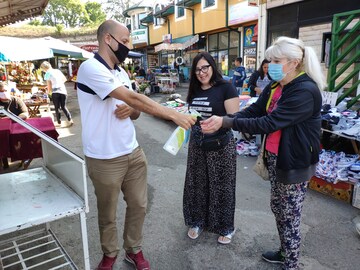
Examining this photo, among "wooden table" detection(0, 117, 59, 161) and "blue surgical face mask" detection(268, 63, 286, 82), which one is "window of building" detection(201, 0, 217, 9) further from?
"blue surgical face mask" detection(268, 63, 286, 82)

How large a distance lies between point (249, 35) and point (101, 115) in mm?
12148

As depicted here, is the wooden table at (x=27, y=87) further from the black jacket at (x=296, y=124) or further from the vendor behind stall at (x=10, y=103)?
the black jacket at (x=296, y=124)

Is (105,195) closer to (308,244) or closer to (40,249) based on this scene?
(40,249)

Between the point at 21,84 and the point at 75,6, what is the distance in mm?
41729

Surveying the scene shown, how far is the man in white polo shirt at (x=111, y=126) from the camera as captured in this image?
1.89 metres

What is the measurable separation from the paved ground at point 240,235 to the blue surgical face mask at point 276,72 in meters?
1.58

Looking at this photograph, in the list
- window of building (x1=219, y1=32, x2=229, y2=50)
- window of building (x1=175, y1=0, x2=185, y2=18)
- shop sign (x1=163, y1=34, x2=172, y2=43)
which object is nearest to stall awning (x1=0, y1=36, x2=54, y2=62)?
window of building (x1=219, y1=32, x2=229, y2=50)

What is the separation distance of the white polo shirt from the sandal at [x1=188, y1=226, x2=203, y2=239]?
1.21 m

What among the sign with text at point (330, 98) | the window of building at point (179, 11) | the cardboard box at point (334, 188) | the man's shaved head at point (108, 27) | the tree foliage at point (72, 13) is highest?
the tree foliage at point (72, 13)

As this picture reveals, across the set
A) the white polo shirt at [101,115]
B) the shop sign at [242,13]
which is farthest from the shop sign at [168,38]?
the white polo shirt at [101,115]

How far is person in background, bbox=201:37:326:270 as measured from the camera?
1.90 meters

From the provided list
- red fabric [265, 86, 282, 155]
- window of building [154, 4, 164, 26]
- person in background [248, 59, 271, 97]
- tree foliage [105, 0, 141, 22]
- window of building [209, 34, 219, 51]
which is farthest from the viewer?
tree foliage [105, 0, 141, 22]

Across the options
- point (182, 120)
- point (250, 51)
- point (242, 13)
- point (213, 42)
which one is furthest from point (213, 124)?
point (213, 42)

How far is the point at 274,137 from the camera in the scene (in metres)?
2.11
